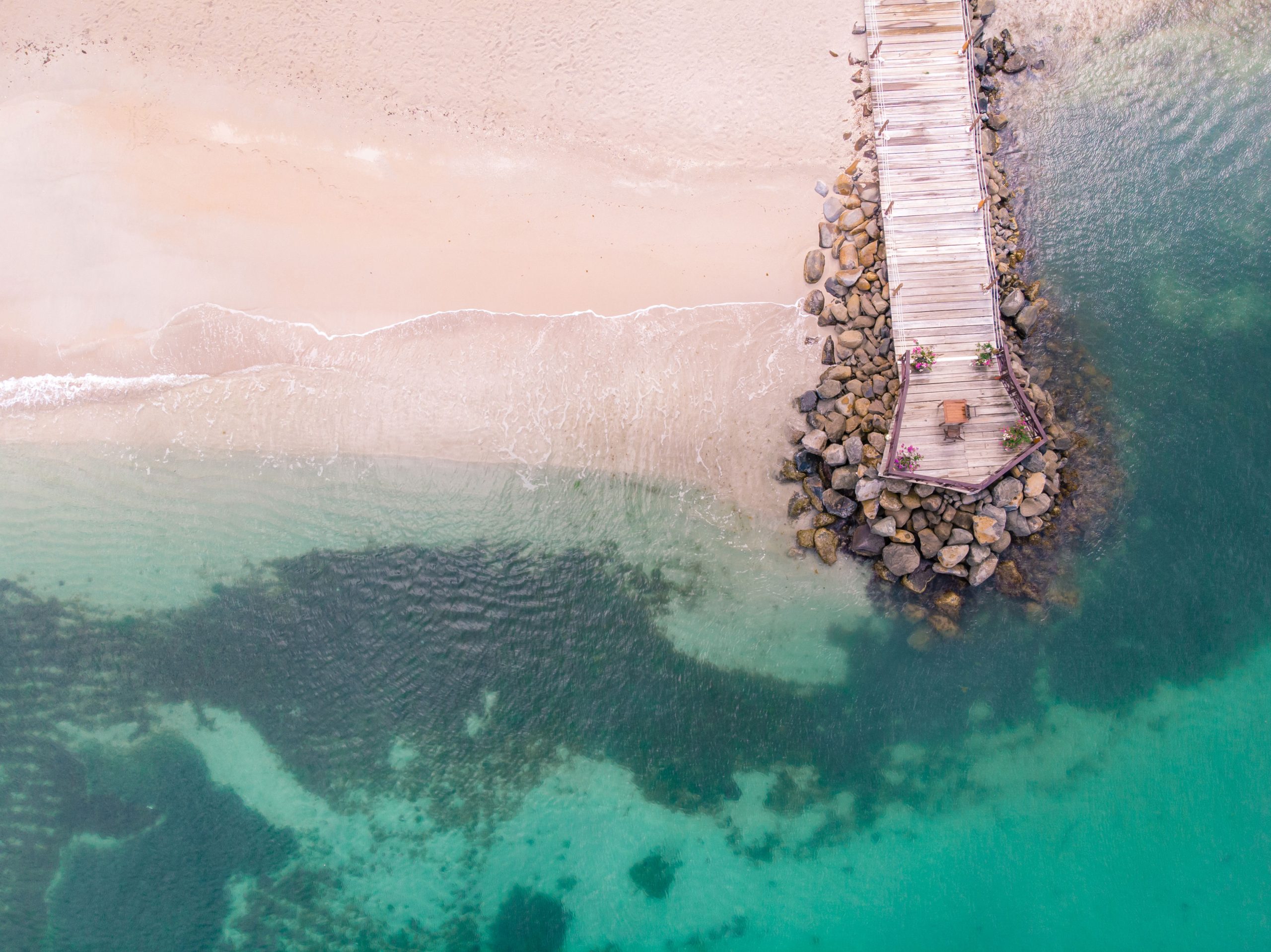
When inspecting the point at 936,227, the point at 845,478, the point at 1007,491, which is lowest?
the point at 1007,491

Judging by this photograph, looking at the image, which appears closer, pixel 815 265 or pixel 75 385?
pixel 815 265

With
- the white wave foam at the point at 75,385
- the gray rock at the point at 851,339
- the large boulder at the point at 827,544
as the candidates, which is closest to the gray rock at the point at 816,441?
the large boulder at the point at 827,544

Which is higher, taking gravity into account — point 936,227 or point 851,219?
point 851,219

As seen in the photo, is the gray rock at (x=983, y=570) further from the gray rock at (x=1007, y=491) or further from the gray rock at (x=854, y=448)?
the gray rock at (x=854, y=448)

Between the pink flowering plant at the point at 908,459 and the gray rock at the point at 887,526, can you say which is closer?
the pink flowering plant at the point at 908,459

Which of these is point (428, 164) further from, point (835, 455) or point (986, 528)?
point (986, 528)

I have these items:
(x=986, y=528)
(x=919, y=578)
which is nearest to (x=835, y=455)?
(x=919, y=578)
